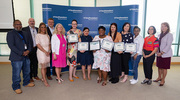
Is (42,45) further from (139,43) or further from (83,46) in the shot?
(139,43)

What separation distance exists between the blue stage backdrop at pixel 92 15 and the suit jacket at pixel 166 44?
103 centimetres

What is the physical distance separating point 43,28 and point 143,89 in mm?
3034

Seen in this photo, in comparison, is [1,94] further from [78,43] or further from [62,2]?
[62,2]

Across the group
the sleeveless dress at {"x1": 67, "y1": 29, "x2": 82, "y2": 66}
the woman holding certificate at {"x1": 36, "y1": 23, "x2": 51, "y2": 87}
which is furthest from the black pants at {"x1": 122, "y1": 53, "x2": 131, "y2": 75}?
the woman holding certificate at {"x1": 36, "y1": 23, "x2": 51, "y2": 87}

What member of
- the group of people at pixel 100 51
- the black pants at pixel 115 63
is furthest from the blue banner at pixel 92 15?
the black pants at pixel 115 63

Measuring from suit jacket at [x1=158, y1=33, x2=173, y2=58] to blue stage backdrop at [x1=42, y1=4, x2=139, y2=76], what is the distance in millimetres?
1032

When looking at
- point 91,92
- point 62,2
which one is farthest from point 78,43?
point 62,2

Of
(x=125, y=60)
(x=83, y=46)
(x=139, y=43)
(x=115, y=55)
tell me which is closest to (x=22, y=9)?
(x=83, y=46)

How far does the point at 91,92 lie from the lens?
3.04m

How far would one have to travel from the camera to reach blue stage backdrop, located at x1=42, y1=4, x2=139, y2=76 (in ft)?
12.8

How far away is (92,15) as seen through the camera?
433cm

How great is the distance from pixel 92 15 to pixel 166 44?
247cm

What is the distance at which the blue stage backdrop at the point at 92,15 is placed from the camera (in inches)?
154

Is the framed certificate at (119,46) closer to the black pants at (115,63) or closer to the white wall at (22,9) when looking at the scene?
the black pants at (115,63)
